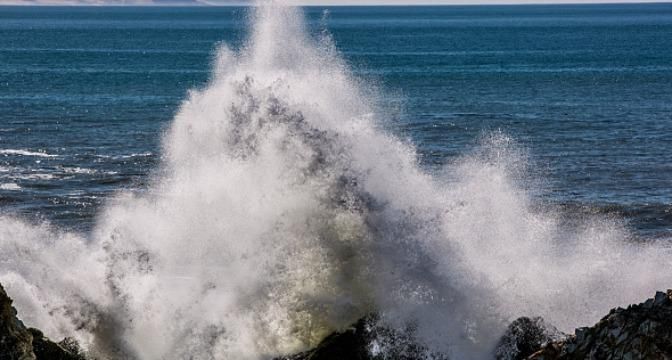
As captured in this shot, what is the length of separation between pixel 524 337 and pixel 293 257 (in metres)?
4.41

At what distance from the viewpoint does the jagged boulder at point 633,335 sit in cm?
1062

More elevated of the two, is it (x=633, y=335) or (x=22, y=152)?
(x=22, y=152)

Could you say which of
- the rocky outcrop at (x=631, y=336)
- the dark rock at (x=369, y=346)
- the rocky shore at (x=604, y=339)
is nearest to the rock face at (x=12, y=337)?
the rocky shore at (x=604, y=339)

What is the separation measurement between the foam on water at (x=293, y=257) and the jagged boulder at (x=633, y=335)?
590cm

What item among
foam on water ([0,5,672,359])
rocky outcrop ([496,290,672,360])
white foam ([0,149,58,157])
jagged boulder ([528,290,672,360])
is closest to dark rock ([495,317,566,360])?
foam on water ([0,5,672,359])

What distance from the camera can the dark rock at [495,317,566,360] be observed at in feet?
54.3

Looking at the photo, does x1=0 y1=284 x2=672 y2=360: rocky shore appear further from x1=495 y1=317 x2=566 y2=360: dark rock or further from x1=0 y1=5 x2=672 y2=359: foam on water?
x1=495 y1=317 x2=566 y2=360: dark rock

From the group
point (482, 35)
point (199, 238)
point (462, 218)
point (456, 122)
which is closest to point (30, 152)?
point (456, 122)

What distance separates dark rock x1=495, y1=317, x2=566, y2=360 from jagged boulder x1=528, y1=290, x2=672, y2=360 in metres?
5.38

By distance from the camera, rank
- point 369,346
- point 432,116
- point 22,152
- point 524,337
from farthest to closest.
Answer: point 432,116 → point 22,152 → point 524,337 → point 369,346

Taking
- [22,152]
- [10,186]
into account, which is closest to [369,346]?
[10,186]

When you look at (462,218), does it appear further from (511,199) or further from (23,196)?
(23,196)

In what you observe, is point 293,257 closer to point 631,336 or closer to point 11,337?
point 11,337

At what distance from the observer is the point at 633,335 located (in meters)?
10.8
